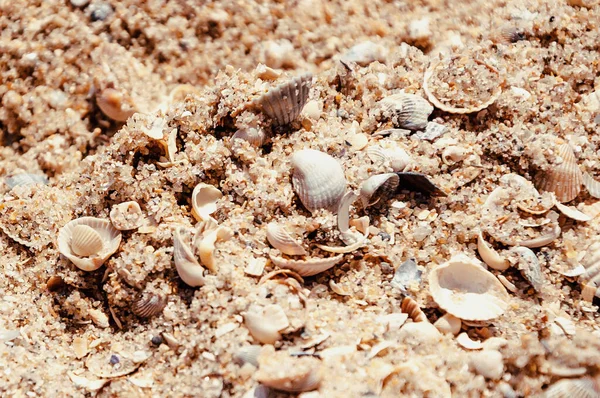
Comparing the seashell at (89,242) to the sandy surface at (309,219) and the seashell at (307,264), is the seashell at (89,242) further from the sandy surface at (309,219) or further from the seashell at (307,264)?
the seashell at (307,264)

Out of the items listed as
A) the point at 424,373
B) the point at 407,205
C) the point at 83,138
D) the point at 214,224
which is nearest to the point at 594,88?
the point at 407,205

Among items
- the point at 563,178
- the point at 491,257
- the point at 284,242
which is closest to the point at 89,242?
the point at 284,242

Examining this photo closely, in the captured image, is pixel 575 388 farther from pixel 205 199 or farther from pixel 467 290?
pixel 205 199

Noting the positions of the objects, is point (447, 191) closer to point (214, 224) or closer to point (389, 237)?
point (389, 237)

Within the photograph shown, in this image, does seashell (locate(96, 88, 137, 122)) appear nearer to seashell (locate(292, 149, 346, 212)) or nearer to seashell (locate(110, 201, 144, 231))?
seashell (locate(110, 201, 144, 231))

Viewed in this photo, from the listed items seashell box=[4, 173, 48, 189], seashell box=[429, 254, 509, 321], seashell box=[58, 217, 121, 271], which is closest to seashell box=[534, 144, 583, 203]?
seashell box=[429, 254, 509, 321]

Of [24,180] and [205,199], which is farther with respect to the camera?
[24,180]
